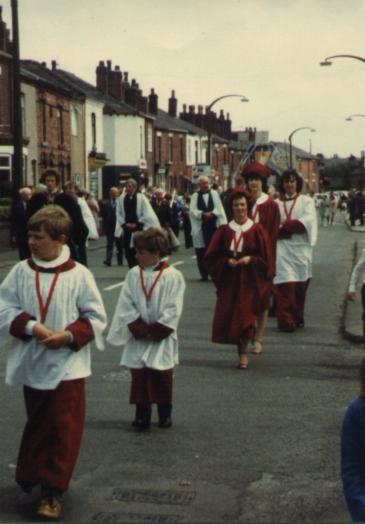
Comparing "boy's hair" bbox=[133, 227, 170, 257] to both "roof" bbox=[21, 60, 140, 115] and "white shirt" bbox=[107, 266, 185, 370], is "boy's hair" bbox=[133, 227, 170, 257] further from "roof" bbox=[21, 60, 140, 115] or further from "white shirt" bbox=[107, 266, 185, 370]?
"roof" bbox=[21, 60, 140, 115]

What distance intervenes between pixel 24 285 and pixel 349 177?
189m

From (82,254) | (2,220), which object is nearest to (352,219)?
(2,220)

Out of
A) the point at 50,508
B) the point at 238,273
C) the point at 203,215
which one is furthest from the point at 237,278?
the point at 203,215

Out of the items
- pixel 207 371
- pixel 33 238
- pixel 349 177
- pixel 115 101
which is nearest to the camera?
pixel 33 238

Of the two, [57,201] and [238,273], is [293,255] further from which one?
[238,273]

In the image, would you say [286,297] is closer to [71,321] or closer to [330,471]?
[330,471]

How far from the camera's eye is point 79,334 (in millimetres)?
5660

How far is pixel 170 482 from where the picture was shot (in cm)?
615

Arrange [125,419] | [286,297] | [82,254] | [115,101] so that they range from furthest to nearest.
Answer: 1. [115,101]
2. [82,254]
3. [286,297]
4. [125,419]

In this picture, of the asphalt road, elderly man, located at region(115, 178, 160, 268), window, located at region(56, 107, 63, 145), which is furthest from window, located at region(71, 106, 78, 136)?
the asphalt road

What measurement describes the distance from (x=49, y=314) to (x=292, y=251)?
7.59m

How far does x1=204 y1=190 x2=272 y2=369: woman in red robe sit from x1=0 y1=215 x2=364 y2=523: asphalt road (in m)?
0.37

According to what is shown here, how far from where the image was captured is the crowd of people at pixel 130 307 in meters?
5.63

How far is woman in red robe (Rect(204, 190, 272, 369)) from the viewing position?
1004 centimetres
